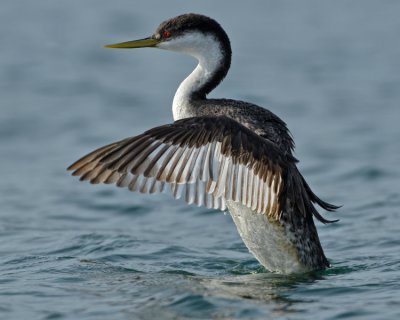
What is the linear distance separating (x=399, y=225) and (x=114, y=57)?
10052mm

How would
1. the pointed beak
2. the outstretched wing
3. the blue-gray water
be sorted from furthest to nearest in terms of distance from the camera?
the pointed beak
the blue-gray water
the outstretched wing

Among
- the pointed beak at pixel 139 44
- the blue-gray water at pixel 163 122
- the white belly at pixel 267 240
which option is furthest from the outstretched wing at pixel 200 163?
the pointed beak at pixel 139 44

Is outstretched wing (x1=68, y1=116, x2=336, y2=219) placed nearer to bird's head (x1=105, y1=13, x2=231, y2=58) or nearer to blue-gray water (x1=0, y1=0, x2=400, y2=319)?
blue-gray water (x1=0, y1=0, x2=400, y2=319)

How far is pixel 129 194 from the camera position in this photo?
13312 millimetres

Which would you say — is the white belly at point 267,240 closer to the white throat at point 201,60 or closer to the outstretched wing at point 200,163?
the outstretched wing at point 200,163

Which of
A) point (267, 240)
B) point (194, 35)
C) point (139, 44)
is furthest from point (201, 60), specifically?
point (267, 240)

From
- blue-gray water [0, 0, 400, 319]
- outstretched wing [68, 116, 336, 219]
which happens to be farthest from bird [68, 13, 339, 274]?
blue-gray water [0, 0, 400, 319]

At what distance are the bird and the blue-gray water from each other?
1.18ft

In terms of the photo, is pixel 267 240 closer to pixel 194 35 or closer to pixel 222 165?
pixel 222 165

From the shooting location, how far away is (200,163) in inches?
322

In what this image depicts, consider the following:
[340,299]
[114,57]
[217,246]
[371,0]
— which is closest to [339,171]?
[217,246]

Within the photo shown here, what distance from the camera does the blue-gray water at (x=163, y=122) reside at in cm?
825

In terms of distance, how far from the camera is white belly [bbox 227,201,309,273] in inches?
342

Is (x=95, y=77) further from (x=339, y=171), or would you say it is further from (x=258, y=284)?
(x=258, y=284)
